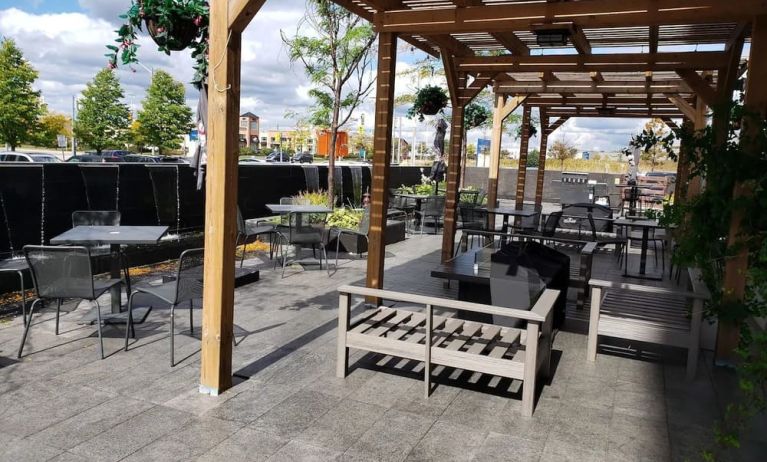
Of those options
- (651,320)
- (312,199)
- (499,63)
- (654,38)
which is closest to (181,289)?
(651,320)

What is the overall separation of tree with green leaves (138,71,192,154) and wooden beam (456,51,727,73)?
34237 mm

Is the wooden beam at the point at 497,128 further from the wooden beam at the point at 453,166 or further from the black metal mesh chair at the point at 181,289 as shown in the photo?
the black metal mesh chair at the point at 181,289

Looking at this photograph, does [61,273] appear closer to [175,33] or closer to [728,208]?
[175,33]

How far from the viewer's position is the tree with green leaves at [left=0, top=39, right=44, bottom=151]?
26516 mm

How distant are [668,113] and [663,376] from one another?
1096 centimetres

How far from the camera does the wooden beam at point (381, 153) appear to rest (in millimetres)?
5586

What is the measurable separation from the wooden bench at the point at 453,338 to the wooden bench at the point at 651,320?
0.61 metres

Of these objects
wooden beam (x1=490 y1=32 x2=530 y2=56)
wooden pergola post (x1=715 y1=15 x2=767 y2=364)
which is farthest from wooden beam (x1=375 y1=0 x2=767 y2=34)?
wooden beam (x1=490 y1=32 x2=530 y2=56)

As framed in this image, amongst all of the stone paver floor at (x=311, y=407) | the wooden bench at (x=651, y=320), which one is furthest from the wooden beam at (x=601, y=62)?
the stone paver floor at (x=311, y=407)

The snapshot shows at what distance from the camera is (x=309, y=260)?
319 inches

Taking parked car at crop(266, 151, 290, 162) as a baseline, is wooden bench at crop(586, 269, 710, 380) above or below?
below

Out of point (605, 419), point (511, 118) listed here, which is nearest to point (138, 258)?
point (605, 419)

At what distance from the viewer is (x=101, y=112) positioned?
120ft

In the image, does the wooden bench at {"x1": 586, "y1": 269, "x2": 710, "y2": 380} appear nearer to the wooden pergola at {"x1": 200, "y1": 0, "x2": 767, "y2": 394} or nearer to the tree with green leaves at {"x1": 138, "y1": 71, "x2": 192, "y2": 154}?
the wooden pergola at {"x1": 200, "y1": 0, "x2": 767, "y2": 394}
